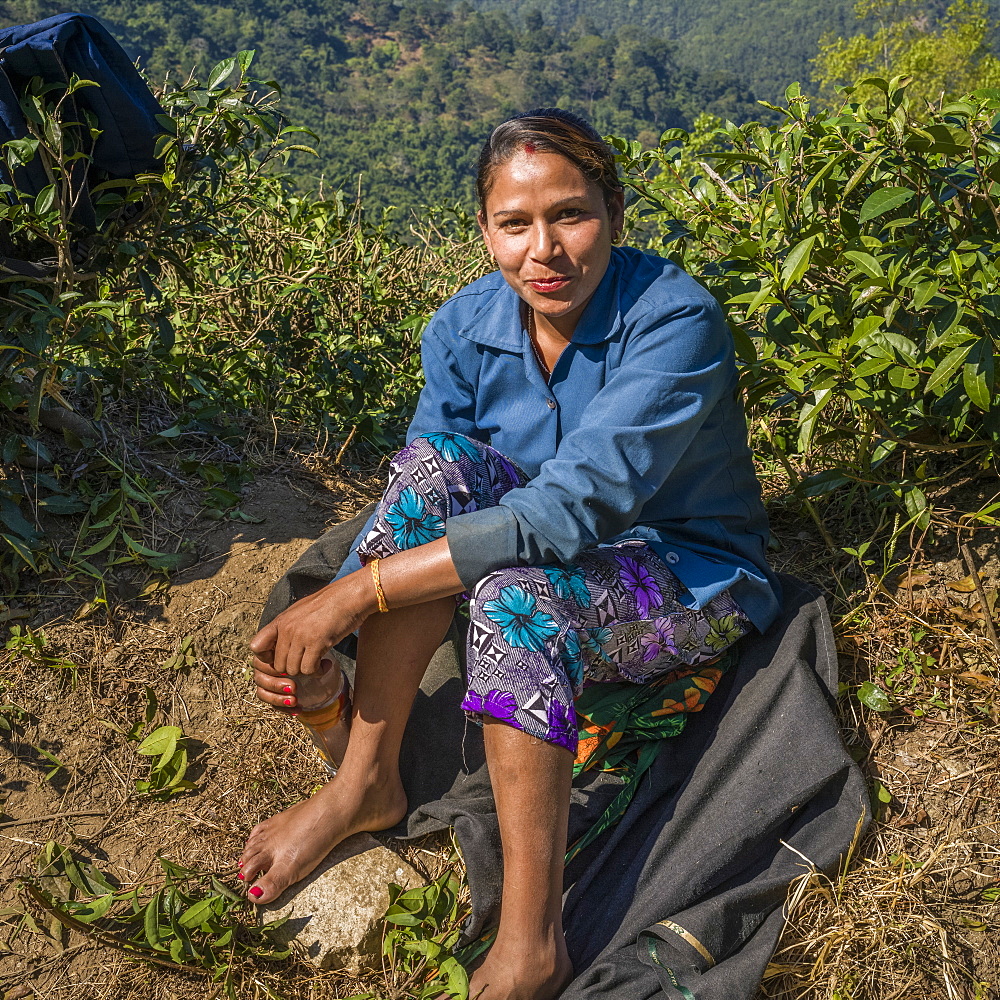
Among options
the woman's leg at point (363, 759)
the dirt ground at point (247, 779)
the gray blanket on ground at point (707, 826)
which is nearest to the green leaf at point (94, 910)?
the dirt ground at point (247, 779)

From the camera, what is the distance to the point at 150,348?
8.98 feet

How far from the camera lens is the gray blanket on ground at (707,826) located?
5.04ft

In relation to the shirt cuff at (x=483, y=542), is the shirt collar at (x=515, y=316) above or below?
above

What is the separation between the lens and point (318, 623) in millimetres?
1597

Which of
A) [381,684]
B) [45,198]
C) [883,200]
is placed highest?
[45,198]

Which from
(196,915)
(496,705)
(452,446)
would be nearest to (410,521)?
(452,446)

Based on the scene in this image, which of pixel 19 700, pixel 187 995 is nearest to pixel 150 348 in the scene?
pixel 19 700

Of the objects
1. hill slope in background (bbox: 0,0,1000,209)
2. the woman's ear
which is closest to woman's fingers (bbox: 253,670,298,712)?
the woman's ear

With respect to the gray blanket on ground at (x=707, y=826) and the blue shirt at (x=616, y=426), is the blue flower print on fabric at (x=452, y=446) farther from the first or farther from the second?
the gray blanket on ground at (x=707, y=826)

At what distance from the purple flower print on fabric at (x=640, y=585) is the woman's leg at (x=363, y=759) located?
348 mm

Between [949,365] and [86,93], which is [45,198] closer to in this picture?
[86,93]

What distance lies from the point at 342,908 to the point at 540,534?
2.65 ft

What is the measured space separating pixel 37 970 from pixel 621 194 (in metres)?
1.77

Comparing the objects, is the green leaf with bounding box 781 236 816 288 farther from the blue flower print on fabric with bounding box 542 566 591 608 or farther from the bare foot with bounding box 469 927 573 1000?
the bare foot with bounding box 469 927 573 1000
